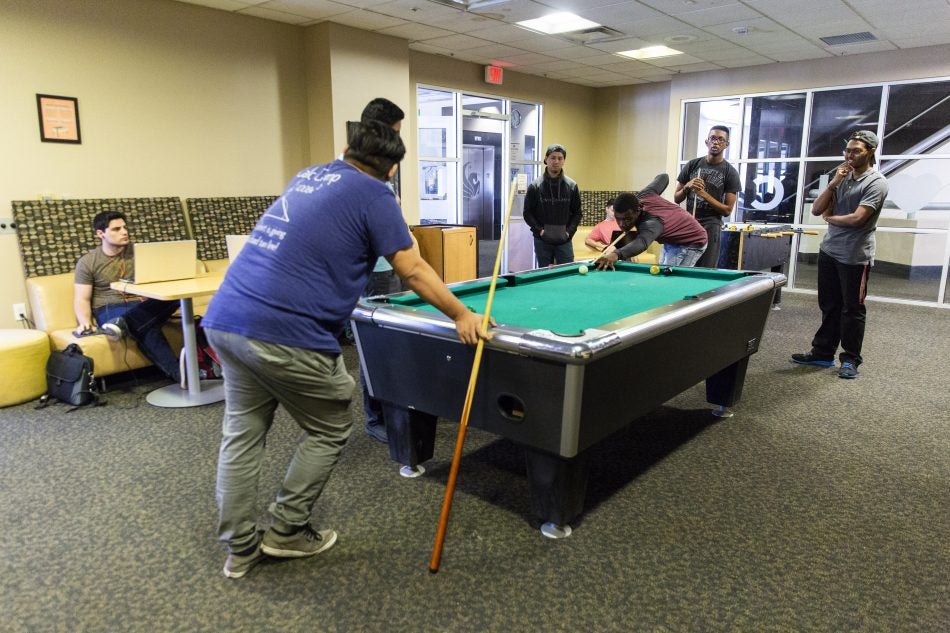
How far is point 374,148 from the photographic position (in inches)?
79.0

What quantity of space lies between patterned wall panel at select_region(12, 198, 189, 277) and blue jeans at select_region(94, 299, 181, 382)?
2.16 feet

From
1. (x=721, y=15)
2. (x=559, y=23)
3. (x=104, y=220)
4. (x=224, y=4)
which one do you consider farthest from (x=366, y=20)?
(x=721, y=15)

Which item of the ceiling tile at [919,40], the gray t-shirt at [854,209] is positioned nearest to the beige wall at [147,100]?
the gray t-shirt at [854,209]

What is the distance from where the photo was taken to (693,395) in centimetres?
397

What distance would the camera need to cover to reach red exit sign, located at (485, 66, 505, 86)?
25.0 feet

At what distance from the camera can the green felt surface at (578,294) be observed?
8.41 feet

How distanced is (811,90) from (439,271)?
A: 5.00 meters

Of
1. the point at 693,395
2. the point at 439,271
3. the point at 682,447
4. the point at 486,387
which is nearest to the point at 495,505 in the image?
the point at 486,387

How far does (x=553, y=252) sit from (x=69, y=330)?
3.69m

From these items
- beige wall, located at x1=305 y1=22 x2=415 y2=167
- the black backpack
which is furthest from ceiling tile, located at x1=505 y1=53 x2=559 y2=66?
the black backpack

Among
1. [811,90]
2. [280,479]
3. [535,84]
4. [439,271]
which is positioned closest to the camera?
[280,479]

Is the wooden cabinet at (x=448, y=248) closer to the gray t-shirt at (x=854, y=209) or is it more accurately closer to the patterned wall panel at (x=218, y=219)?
the patterned wall panel at (x=218, y=219)

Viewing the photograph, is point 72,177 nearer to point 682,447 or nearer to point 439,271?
point 439,271

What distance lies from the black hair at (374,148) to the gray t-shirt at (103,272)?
266cm
